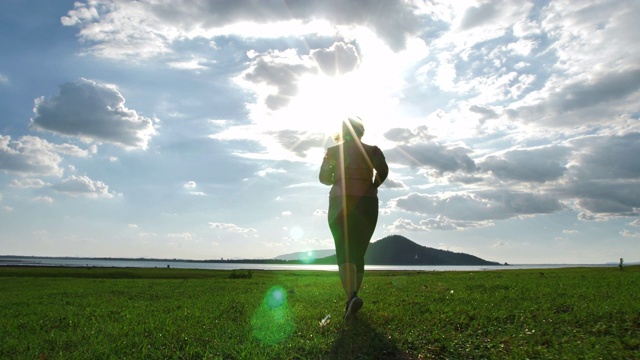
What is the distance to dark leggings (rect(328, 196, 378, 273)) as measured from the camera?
24.3 ft

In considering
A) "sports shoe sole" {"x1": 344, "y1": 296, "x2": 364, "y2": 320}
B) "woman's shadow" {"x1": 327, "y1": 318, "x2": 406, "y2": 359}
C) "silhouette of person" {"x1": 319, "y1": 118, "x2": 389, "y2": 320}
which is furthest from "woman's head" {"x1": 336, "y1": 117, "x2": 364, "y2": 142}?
"woman's shadow" {"x1": 327, "y1": 318, "x2": 406, "y2": 359}

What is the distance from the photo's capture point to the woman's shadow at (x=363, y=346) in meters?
5.19

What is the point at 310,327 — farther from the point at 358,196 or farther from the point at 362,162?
the point at 362,162

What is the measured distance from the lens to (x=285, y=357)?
17.1 ft

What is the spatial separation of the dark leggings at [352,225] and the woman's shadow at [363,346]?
4.54 ft

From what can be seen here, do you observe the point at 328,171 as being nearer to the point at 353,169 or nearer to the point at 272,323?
the point at 353,169

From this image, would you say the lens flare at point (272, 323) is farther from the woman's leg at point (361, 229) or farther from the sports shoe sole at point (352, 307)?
the woman's leg at point (361, 229)

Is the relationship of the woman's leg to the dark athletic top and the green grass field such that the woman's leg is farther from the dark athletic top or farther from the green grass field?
the green grass field

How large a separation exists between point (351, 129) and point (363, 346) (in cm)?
386

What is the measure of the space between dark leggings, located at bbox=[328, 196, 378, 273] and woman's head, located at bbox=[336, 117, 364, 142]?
1132 mm

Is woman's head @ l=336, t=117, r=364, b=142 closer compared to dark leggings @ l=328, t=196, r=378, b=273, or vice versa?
dark leggings @ l=328, t=196, r=378, b=273

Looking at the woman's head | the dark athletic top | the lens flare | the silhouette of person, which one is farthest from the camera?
the woman's head

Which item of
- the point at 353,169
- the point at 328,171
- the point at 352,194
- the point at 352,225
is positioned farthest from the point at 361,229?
the point at 328,171

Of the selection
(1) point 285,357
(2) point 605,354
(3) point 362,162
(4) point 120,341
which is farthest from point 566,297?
(4) point 120,341
